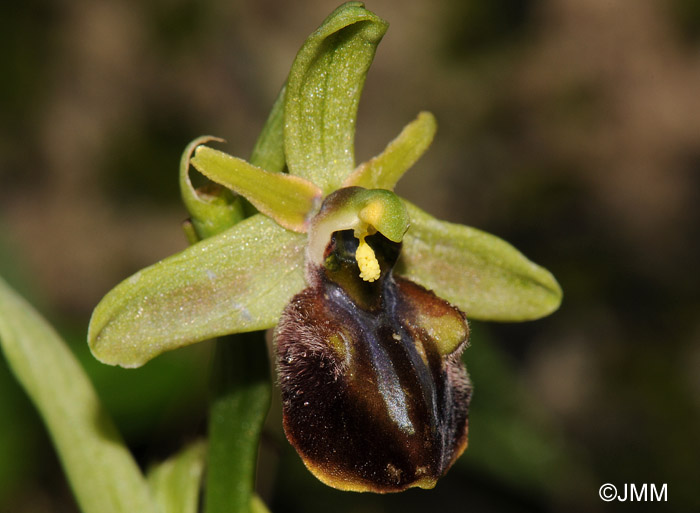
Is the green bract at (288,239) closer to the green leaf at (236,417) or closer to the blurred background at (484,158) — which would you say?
the green leaf at (236,417)

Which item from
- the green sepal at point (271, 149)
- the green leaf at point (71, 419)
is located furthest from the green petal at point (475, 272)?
the green leaf at point (71, 419)

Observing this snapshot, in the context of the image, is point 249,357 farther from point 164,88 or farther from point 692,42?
point 692,42

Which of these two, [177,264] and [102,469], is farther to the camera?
[102,469]

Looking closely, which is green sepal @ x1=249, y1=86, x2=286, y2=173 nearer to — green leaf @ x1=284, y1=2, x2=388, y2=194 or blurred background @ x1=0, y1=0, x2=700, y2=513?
green leaf @ x1=284, y1=2, x2=388, y2=194

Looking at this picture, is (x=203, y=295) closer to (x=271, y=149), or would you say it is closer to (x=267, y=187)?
(x=267, y=187)

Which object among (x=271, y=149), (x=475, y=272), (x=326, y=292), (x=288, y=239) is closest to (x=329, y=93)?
(x=271, y=149)

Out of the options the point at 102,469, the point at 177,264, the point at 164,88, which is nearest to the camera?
the point at 177,264

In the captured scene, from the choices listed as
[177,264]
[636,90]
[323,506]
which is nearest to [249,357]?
[177,264]
